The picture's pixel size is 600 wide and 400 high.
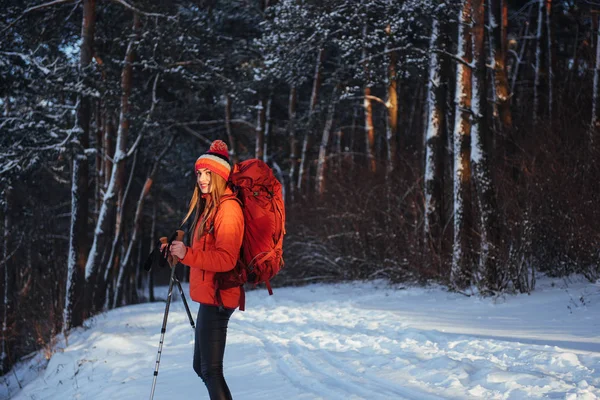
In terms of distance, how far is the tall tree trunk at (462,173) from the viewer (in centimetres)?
1228

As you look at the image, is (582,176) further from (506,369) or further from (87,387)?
(87,387)

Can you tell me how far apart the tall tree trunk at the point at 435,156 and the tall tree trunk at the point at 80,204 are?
7.36 meters

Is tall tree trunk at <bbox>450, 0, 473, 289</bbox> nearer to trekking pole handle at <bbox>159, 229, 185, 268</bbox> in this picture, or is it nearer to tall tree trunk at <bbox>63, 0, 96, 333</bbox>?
tall tree trunk at <bbox>63, 0, 96, 333</bbox>

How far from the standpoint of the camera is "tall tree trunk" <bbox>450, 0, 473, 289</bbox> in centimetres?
1228

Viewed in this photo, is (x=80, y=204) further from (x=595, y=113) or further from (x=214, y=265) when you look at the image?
(x=595, y=113)

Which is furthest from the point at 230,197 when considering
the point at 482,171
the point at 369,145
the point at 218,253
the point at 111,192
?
the point at 369,145

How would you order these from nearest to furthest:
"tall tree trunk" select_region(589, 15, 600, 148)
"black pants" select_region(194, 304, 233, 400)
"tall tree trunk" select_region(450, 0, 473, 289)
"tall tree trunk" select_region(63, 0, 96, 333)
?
"black pants" select_region(194, 304, 233, 400) < "tall tree trunk" select_region(589, 15, 600, 148) < "tall tree trunk" select_region(450, 0, 473, 289) < "tall tree trunk" select_region(63, 0, 96, 333)

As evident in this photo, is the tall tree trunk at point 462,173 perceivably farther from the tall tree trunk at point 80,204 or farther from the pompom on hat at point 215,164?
the pompom on hat at point 215,164

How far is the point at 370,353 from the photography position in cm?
761

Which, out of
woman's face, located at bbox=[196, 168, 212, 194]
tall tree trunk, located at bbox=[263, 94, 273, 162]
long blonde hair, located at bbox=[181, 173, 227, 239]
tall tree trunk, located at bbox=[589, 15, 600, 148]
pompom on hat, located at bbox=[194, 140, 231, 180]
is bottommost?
long blonde hair, located at bbox=[181, 173, 227, 239]

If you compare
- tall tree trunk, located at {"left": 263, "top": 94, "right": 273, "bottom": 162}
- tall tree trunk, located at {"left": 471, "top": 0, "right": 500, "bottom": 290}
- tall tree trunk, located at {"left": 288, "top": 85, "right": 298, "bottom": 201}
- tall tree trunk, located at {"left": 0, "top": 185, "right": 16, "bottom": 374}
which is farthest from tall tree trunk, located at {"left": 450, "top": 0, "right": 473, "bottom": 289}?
tall tree trunk, located at {"left": 263, "top": 94, "right": 273, "bottom": 162}

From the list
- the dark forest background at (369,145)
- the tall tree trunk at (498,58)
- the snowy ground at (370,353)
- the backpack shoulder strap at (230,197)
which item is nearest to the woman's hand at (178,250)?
the backpack shoulder strap at (230,197)

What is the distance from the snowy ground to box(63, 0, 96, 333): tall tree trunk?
1.01 metres

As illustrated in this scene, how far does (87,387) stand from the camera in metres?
7.95
